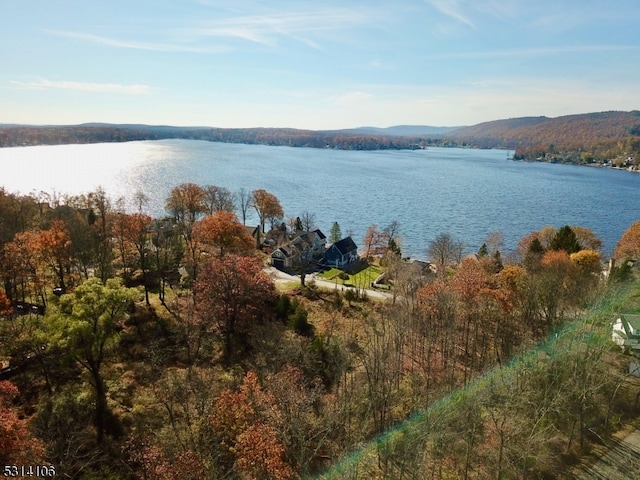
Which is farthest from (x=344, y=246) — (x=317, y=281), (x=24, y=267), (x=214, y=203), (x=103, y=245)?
(x=24, y=267)

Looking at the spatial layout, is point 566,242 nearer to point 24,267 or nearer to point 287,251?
point 287,251

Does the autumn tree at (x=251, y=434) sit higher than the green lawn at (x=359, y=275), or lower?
higher

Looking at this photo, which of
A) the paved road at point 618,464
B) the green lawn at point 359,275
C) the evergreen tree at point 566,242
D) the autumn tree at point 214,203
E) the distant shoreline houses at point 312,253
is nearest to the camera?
the paved road at point 618,464

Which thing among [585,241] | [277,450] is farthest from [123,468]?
[585,241]

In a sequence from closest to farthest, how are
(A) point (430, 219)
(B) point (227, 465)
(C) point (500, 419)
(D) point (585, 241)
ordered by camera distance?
1. (B) point (227, 465)
2. (C) point (500, 419)
3. (D) point (585, 241)
4. (A) point (430, 219)

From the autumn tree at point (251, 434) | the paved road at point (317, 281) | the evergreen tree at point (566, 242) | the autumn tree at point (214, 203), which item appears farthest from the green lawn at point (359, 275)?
the autumn tree at point (251, 434)

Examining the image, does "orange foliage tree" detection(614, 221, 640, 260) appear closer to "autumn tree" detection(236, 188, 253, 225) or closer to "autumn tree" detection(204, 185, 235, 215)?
"autumn tree" detection(204, 185, 235, 215)

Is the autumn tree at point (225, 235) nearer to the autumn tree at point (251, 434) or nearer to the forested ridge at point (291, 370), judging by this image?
the forested ridge at point (291, 370)

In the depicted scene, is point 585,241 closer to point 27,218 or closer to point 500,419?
point 500,419
